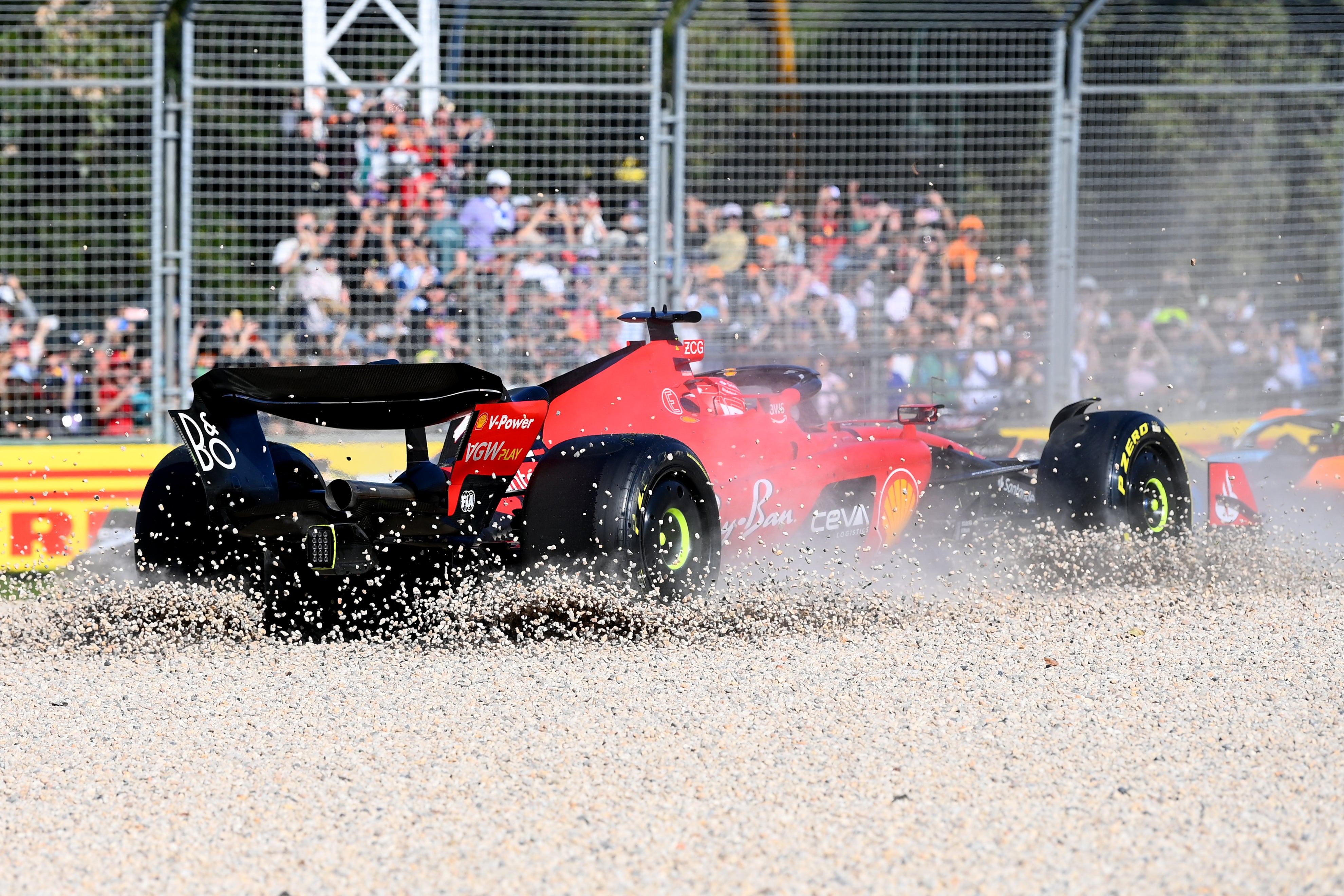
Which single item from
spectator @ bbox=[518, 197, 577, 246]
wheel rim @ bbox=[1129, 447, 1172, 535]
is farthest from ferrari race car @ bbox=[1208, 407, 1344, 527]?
spectator @ bbox=[518, 197, 577, 246]

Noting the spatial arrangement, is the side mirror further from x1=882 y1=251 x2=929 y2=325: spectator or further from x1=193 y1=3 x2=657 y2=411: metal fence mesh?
x1=882 y1=251 x2=929 y2=325: spectator

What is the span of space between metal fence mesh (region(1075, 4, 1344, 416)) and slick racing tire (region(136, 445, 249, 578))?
5720mm

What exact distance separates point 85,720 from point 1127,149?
7.01m

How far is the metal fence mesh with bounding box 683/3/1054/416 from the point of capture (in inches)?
334

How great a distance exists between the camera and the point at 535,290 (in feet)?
27.4

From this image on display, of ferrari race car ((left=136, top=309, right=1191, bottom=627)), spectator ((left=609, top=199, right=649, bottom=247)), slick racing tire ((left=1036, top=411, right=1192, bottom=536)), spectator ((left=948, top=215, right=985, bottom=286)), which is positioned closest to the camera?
ferrari race car ((left=136, top=309, right=1191, bottom=627))

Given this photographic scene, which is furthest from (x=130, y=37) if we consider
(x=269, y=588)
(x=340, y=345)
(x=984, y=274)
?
(x=984, y=274)

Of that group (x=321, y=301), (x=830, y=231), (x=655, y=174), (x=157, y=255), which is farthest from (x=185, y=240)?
(x=830, y=231)

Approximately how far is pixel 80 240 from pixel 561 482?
458cm

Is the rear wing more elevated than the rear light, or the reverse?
Result: the rear wing

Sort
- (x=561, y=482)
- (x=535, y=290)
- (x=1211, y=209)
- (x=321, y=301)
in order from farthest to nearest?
(x=1211, y=209), (x=535, y=290), (x=321, y=301), (x=561, y=482)

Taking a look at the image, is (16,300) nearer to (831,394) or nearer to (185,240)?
(185,240)

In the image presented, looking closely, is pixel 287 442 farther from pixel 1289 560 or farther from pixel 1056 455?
pixel 1289 560

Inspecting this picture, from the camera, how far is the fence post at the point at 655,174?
8133 mm
